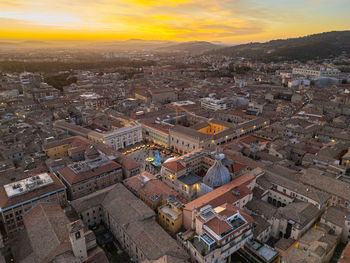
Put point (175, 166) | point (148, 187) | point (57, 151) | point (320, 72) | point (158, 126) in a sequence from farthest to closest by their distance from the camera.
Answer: point (320, 72) < point (158, 126) < point (57, 151) < point (175, 166) < point (148, 187)

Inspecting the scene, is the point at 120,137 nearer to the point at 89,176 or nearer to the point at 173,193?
the point at 89,176

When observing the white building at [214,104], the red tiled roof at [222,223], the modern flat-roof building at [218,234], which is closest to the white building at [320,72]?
the white building at [214,104]

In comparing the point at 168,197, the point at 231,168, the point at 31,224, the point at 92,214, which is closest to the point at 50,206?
the point at 31,224

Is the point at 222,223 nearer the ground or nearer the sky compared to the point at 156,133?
nearer the sky

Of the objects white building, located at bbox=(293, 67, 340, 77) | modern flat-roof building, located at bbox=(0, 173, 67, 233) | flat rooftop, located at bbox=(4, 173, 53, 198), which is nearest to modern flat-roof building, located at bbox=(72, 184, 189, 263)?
modern flat-roof building, located at bbox=(0, 173, 67, 233)

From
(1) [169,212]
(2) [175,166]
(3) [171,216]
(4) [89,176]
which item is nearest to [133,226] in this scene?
(3) [171,216]

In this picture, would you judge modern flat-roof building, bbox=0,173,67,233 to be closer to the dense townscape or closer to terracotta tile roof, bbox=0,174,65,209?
terracotta tile roof, bbox=0,174,65,209
